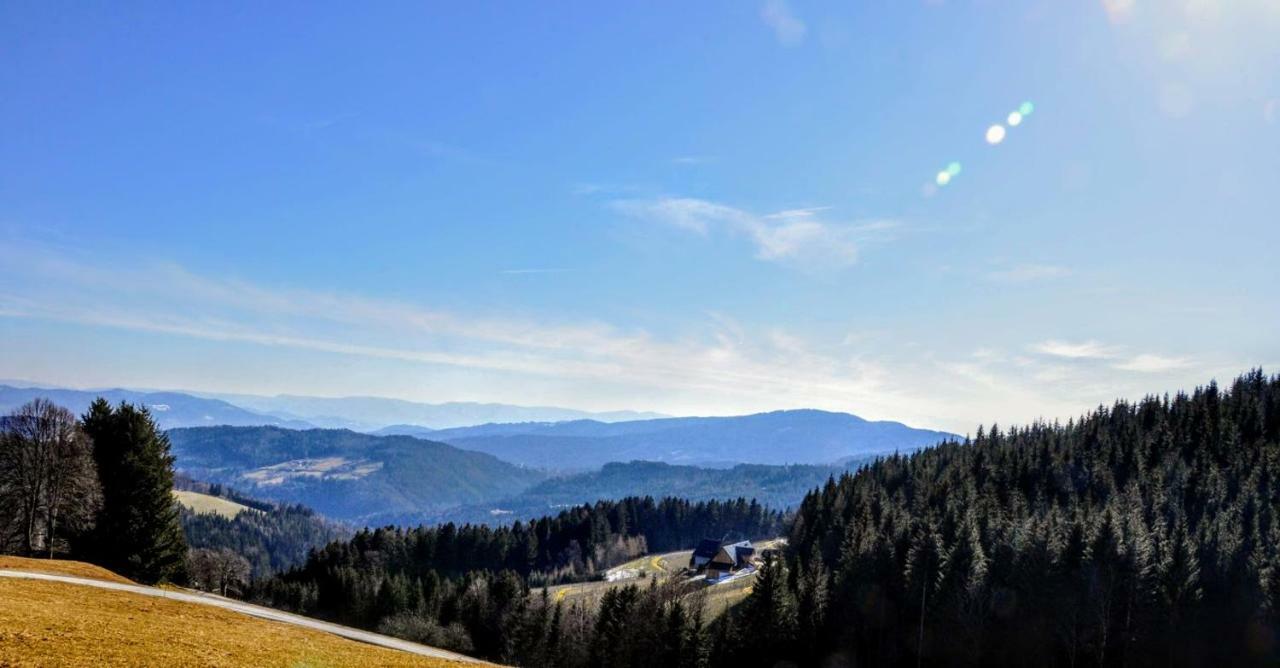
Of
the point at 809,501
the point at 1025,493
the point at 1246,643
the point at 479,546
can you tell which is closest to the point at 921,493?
the point at 1025,493

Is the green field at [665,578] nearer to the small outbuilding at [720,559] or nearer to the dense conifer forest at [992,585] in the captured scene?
the small outbuilding at [720,559]

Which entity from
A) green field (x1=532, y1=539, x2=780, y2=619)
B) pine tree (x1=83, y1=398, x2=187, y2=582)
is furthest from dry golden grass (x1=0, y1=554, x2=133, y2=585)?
green field (x1=532, y1=539, x2=780, y2=619)

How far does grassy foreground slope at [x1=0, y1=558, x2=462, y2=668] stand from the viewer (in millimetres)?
22250

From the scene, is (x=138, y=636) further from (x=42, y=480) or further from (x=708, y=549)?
(x=708, y=549)

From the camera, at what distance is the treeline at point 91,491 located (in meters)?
60.6

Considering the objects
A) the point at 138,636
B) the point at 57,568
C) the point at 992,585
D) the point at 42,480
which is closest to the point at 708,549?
the point at 992,585

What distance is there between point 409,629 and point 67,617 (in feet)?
222

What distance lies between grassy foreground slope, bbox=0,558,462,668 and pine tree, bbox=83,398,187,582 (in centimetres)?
2984

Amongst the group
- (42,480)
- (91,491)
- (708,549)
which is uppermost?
(42,480)

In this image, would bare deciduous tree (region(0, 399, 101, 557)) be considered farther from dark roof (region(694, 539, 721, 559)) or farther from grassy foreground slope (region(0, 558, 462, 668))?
dark roof (region(694, 539, 721, 559))

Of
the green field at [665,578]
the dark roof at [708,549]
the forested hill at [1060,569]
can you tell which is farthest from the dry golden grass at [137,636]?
the dark roof at [708,549]

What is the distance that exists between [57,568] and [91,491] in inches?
758

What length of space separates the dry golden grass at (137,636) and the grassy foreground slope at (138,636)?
0.03 meters

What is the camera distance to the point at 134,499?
65.8 metres
